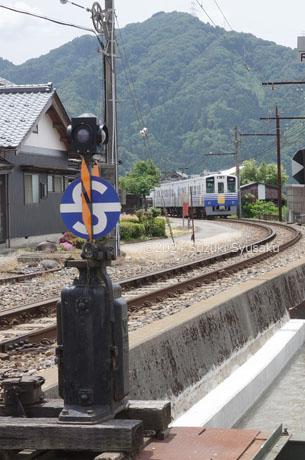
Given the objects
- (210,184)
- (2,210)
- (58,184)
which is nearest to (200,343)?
(2,210)

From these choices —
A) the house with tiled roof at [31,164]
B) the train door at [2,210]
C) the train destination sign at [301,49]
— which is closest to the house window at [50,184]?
the house with tiled roof at [31,164]

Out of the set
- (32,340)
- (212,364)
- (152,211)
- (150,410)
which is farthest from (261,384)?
(152,211)

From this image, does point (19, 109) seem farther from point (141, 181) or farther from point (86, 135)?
point (141, 181)

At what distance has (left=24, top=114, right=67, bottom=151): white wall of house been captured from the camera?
2594cm

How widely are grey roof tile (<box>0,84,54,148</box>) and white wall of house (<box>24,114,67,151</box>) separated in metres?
0.65

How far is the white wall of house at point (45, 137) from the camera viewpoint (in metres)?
25.9

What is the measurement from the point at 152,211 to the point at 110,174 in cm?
1499

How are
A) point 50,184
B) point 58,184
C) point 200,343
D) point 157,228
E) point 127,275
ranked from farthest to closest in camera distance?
point 157,228 < point 58,184 < point 50,184 < point 127,275 < point 200,343

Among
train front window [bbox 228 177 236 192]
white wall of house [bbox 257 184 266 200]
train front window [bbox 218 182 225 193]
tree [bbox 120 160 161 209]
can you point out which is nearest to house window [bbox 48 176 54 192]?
train front window [bbox 218 182 225 193]

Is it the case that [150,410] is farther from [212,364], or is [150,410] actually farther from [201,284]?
[201,284]

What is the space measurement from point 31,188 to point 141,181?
47.8 meters

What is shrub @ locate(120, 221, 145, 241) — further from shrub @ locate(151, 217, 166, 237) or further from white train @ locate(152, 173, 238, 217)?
white train @ locate(152, 173, 238, 217)

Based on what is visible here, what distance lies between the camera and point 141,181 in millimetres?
73438

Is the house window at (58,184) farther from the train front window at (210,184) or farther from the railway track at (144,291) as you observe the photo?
the train front window at (210,184)
